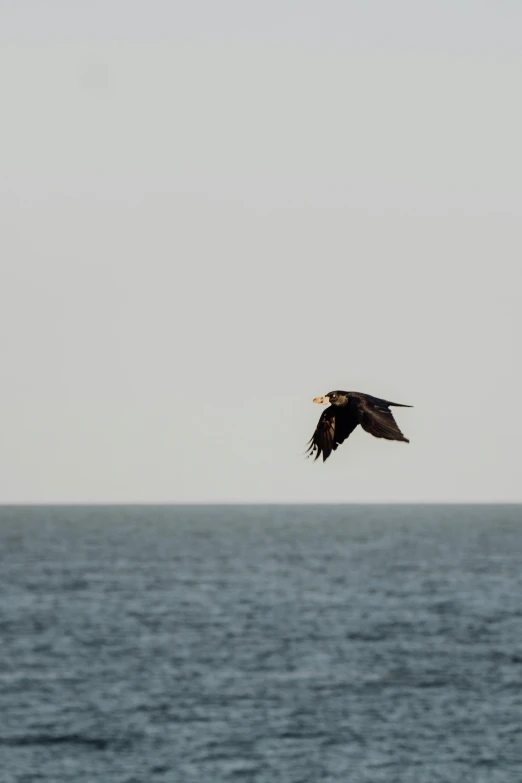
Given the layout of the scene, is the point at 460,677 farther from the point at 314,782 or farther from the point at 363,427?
the point at 363,427

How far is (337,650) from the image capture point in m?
140

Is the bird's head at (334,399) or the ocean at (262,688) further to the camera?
the ocean at (262,688)

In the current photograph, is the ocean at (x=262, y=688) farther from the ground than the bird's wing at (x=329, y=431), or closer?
closer

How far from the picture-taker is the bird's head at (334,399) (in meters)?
16.2

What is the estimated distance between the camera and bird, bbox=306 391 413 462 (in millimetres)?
15330

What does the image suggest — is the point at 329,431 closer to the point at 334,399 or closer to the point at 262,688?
the point at 334,399

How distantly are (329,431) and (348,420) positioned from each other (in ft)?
2.15

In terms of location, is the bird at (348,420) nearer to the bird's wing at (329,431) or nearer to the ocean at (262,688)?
the bird's wing at (329,431)

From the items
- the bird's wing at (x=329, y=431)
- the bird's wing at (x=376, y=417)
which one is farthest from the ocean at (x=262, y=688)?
the bird's wing at (x=376, y=417)

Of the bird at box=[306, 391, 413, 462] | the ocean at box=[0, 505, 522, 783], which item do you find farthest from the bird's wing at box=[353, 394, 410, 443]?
the ocean at box=[0, 505, 522, 783]

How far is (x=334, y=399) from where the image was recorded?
16297 mm

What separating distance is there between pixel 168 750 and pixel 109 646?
158ft

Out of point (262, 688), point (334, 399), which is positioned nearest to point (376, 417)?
point (334, 399)

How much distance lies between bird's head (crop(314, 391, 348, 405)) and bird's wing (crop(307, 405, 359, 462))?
0.62 ft
